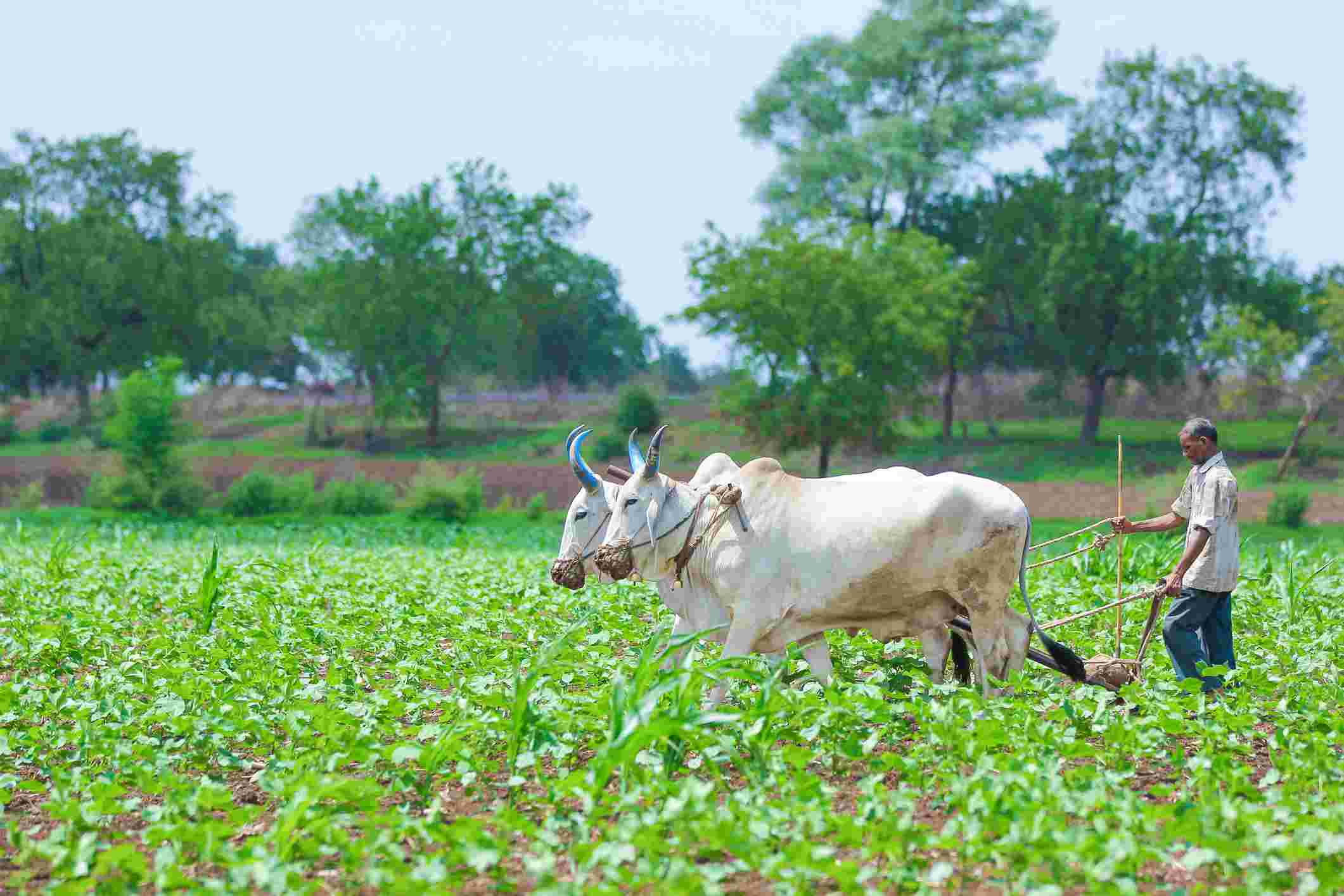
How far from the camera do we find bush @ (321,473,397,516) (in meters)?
26.4

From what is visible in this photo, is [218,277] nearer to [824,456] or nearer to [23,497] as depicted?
[23,497]

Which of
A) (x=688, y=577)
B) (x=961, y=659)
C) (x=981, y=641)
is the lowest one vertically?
(x=961, y=659)

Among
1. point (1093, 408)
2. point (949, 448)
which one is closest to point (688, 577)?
point (949, 448)

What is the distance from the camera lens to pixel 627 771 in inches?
190

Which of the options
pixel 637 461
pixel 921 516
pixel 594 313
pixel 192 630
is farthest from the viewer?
pixel 594 313

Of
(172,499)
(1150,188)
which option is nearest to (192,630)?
(172,499)

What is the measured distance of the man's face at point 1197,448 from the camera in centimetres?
648

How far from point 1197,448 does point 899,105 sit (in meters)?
37.4

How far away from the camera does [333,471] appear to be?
37.8 meters

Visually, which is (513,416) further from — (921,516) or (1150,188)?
(921,516)

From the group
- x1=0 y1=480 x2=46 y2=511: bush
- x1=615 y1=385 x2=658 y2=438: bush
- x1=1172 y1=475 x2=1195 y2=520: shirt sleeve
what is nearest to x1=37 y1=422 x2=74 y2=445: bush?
x1=0 y1=480 x2=46 y2=511: bush

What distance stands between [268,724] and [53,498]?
102 feet

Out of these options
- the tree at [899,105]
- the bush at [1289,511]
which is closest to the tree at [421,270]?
the tree at [899,105]

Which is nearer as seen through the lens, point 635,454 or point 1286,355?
point 635,454
